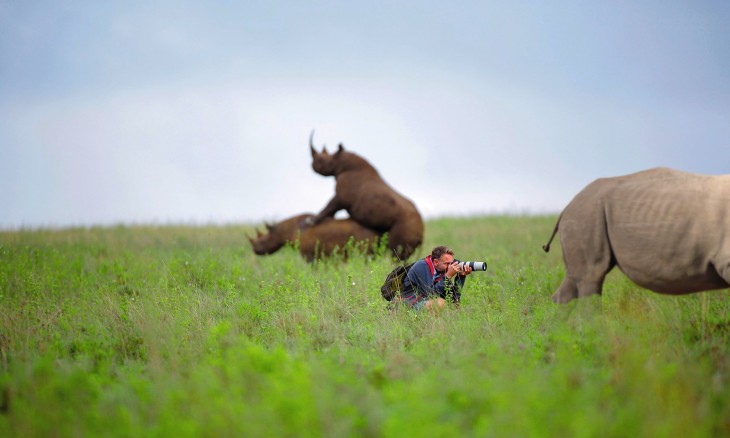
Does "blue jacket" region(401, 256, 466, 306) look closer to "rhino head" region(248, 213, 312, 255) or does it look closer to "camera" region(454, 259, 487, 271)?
"camera" region(454, 259, 487, 271)

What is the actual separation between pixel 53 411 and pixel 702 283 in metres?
5.21

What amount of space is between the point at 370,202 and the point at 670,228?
21.1 feet

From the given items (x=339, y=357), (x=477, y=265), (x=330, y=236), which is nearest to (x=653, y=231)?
(x=477, y=265)

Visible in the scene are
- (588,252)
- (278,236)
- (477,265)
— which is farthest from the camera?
(278,236)

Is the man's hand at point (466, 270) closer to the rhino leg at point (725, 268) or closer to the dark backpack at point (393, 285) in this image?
the dark backpack at point (393, 285)

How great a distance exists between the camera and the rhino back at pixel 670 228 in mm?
5828

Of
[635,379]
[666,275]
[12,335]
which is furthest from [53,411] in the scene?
[666,275]

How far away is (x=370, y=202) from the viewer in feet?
38.9

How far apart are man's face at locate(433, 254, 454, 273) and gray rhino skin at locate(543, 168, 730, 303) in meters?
1.42

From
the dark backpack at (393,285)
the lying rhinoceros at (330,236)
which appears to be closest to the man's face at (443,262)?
the dark backpack at (393,285)

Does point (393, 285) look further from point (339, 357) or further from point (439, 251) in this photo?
point (339, 357)

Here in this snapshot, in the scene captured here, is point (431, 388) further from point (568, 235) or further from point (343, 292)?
point (343, 292)

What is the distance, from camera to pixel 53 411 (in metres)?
4.38

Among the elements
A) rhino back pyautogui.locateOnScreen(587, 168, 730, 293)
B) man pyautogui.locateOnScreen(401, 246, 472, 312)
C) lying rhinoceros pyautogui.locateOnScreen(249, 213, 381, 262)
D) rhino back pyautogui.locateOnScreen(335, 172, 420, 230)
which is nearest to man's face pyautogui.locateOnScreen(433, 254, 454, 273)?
man pyautogui.locateOnScreen(401, 246, 472, 312)
